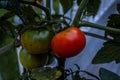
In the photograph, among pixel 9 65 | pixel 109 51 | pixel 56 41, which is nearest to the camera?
pixel 56 41

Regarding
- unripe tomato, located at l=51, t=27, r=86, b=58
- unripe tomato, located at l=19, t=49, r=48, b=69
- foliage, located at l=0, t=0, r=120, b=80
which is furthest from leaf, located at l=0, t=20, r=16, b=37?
unripe tomato, located at l=51, t=27, r=86, b=58

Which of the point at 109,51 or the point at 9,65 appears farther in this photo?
the point at 9,65

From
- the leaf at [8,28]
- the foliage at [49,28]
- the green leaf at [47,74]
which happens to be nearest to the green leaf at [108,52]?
the foliage at [49,28]

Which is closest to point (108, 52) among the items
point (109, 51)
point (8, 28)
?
point (109, 51)

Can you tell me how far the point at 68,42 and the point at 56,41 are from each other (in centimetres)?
2

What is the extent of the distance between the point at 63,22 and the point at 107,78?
14cm

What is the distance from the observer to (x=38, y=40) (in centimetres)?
54

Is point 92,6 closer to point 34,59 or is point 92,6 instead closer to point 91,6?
point 91,6

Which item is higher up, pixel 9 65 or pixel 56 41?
pixel 56 41

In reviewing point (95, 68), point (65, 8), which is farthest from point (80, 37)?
point (95, 68)

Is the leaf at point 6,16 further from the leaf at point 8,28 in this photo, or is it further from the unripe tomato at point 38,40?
the unripe tomato at point 38,40

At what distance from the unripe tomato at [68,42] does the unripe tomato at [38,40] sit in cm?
2

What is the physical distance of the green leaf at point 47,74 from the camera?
0.59 m

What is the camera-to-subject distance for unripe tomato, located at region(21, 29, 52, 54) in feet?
1.75
